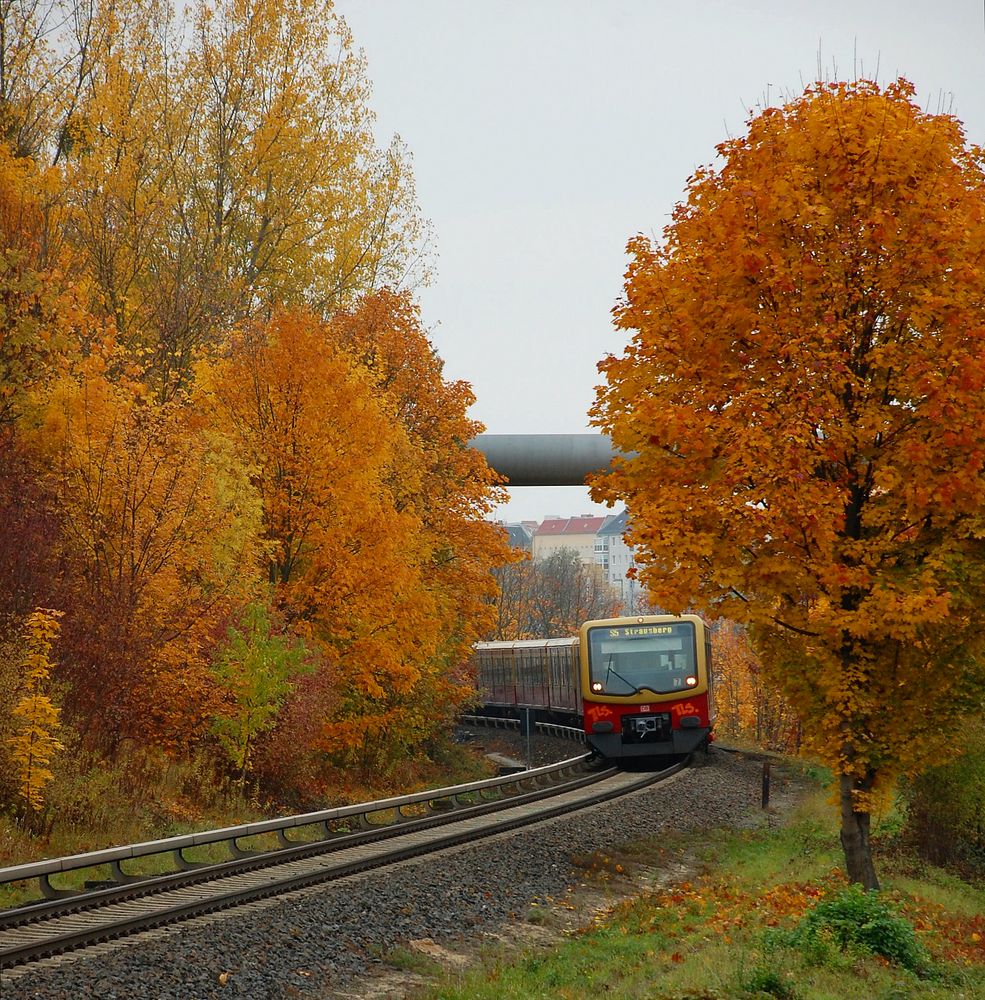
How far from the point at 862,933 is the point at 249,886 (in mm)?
5996

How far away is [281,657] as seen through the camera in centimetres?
2145

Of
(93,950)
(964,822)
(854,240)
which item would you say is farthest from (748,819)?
(93,950)

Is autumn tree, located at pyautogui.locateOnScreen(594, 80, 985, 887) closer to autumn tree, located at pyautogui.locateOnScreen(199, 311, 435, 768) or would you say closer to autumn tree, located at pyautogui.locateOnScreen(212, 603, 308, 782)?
autumn tree, located at pyautogui.locateOnScreen(212, 603, 308, 782)

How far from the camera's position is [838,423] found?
12875 millimetres

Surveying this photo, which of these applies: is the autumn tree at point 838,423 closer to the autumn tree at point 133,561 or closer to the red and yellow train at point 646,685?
the autumn tree at point 133,561

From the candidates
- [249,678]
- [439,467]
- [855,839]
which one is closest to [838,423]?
[855,839]

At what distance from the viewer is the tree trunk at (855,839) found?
45.0 ft

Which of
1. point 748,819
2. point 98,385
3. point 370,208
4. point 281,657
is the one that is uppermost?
point 370,208

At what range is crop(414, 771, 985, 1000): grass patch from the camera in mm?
9594

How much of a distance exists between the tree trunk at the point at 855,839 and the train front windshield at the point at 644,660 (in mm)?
14103

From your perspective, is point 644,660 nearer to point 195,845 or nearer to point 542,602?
point 195,845

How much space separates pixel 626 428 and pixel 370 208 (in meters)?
27.8

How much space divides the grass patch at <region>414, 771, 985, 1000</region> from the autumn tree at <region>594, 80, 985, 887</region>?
144cm

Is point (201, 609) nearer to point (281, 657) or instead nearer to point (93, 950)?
point (281, 657)
